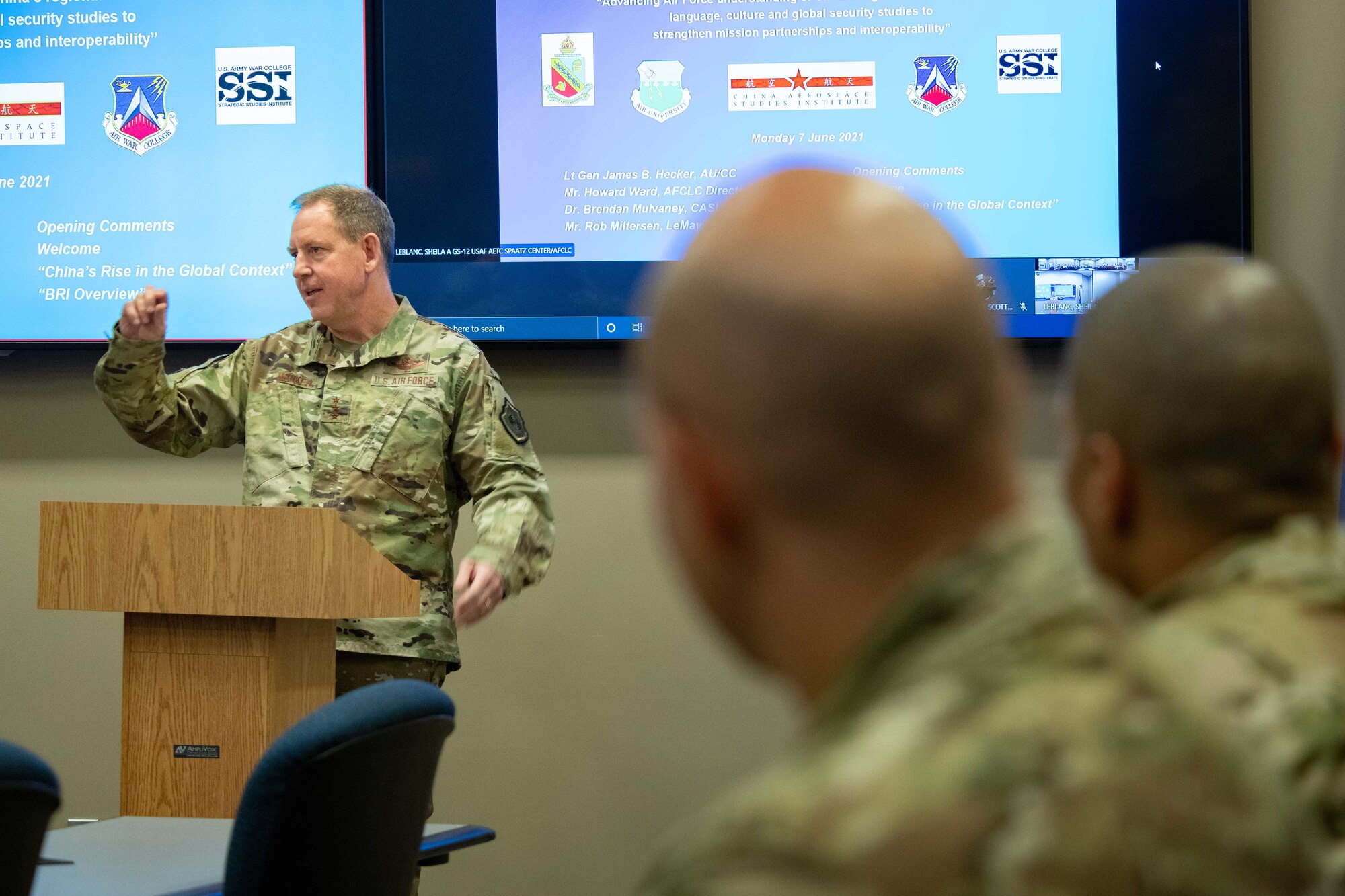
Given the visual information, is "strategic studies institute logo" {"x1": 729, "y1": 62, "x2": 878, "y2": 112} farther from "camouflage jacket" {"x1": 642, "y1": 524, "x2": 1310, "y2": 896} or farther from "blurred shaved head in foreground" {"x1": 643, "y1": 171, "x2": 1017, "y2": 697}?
"camouflage jacket" {"x1": 642, "y1": 524, "x2": 1310, "y2": 896}

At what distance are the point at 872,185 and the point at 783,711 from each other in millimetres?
3316

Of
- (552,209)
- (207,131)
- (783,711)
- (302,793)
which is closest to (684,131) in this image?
(552,209)

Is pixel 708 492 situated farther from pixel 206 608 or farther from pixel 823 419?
A: pixel 206 608

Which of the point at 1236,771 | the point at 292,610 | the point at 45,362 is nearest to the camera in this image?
the point at 1236,771

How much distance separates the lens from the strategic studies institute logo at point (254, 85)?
3.88 metres

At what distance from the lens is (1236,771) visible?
2.04 feet

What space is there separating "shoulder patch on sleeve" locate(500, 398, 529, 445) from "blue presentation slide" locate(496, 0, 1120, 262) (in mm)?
803

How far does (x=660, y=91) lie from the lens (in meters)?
3.81

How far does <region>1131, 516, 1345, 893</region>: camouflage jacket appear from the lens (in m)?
1.06

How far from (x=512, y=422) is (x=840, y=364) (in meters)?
2.50

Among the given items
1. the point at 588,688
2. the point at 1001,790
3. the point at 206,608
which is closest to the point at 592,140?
the point at 588,688

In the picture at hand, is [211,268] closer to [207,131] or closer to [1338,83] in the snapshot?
[207,131]

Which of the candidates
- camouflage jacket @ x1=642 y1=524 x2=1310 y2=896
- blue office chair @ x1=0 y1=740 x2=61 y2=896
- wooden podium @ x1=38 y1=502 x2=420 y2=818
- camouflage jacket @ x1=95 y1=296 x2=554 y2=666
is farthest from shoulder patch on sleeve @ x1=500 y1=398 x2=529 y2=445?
camouflage jacket @ x1=642 y1=524 x2=1310 y2=896

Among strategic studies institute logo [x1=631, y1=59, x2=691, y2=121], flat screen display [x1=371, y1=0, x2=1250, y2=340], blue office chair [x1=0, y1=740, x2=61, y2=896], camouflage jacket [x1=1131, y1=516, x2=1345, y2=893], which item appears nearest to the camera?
camouflage jacket [x1=1131, y1=516, x2=1345, y2=893]
